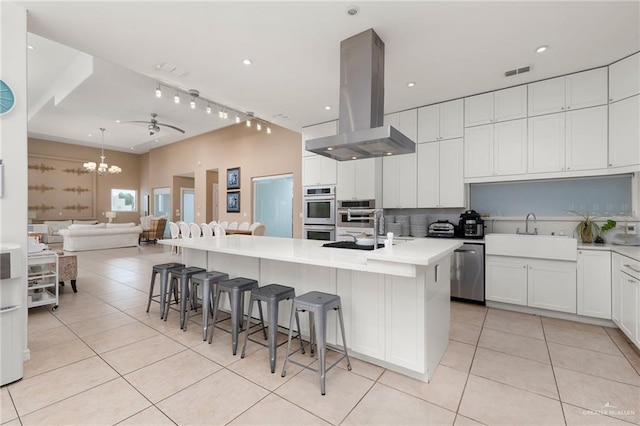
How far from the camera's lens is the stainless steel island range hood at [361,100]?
266cm

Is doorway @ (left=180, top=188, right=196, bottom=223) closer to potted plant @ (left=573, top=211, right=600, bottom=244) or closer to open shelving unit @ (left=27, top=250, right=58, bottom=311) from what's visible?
open shelving unit @ (left=27, top=250, right=58, bottom=311)

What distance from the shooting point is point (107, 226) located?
9258 mm

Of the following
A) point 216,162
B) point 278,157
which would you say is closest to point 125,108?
point 216,162

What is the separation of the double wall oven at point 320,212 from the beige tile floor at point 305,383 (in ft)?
8.99

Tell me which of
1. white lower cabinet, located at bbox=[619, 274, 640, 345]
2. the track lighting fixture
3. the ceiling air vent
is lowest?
white lower cabinet, located at bbox=[619, 274, 640, 345]

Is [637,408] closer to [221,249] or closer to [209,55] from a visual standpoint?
[221,249]

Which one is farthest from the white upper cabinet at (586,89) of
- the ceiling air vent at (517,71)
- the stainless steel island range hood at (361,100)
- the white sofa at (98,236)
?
the white sofa at (98,236)

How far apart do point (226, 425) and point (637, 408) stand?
2588 millimetres

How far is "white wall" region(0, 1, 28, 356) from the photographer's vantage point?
233cm

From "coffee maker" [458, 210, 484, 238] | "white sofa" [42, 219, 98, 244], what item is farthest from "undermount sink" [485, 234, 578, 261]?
"white sofa" [42, 219, 98, 244]

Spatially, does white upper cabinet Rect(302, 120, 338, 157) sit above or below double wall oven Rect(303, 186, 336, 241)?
above

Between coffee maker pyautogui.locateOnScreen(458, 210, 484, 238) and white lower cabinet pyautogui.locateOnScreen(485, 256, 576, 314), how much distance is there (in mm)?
417

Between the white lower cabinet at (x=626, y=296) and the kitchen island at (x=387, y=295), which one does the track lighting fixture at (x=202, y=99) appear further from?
the white lower cabinet at (x=626, y=296)

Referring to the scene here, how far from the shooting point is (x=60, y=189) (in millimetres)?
10992
